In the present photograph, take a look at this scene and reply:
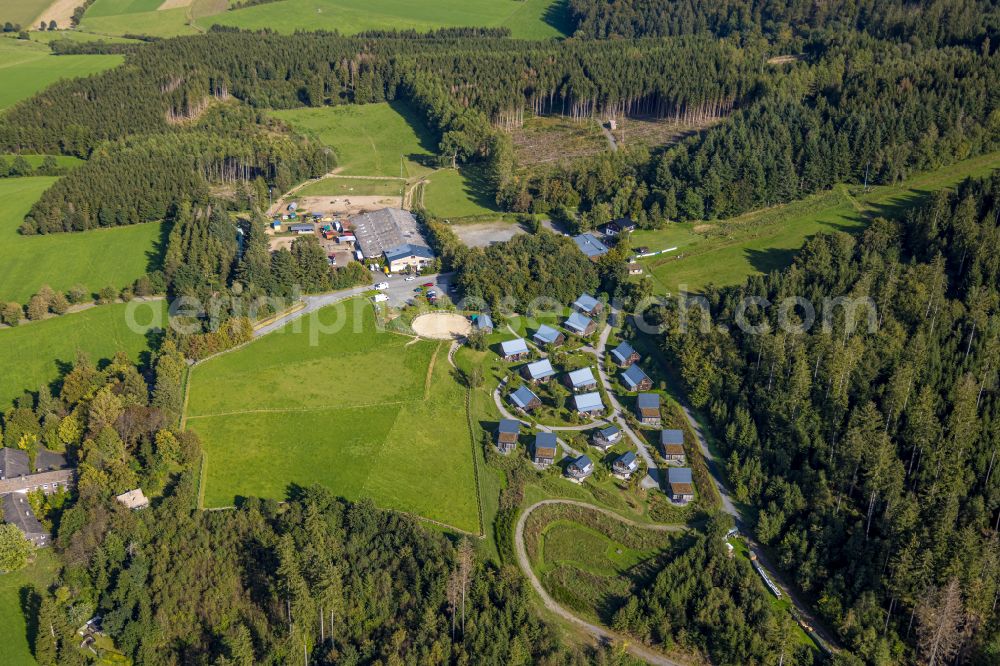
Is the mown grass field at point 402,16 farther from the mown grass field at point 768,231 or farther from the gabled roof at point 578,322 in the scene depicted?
the gabled roof at point 578,322

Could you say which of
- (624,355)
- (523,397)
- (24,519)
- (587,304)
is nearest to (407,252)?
(587,304)

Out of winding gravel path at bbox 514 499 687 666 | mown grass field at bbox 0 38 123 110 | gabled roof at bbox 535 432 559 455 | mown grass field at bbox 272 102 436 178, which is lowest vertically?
winding gravel path at bbox 514 499 687 666

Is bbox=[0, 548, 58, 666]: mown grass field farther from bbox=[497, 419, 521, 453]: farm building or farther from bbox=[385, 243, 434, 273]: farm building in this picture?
bbox=[385, 243, 434, 273]: farm building

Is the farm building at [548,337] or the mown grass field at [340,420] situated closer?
the mown grass field at [340,420]

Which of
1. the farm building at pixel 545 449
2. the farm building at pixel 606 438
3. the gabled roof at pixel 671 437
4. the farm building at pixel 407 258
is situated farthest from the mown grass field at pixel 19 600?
the farm building at pixel 407 258

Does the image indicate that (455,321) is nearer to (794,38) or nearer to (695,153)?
(695,153)

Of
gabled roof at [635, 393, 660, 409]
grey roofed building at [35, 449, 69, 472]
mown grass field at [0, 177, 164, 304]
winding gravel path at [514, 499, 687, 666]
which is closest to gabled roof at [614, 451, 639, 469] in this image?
winding gravel path at [514, 499, 687, 666]
